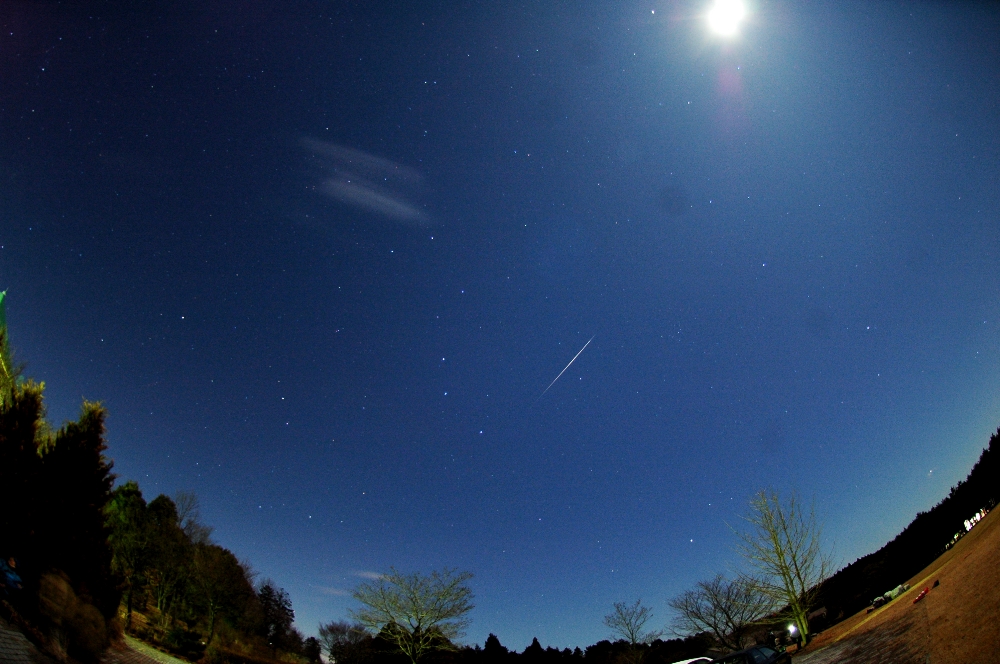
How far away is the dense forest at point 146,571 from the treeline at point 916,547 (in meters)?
0.12

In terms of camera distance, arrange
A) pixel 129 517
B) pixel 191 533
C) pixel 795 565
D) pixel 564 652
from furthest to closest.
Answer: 1. pixel 564 652
2. pixel 191 533
3. pixel 129 517
4. pixel 795 565

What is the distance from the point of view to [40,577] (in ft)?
42.2

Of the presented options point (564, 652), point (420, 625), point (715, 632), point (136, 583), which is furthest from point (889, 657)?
point (564, 652)

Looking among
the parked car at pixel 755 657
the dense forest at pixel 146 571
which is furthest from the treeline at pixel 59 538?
the parked car at pixel 755 657

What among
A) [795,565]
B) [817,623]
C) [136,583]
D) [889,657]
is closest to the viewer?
[889,657]

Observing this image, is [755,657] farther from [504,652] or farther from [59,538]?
[504,652]

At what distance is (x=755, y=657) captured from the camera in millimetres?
11383

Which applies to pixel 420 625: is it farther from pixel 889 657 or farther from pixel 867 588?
pixel 867 588

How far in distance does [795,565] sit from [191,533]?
172 ft

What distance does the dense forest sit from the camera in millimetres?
13281

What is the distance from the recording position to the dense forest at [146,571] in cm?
1328

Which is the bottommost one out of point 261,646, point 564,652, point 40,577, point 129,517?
point 564,652

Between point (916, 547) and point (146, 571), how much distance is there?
207 ft

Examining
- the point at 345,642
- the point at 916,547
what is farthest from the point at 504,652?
the point at 916,547
